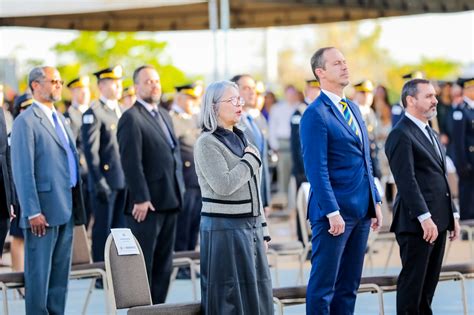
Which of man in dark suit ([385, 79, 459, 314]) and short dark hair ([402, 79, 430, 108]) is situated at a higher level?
short dark hair ([402, 79, 430, 108])

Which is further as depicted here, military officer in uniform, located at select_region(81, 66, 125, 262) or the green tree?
the green tree

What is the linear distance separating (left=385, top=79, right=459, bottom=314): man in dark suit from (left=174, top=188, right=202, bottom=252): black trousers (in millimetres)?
4260

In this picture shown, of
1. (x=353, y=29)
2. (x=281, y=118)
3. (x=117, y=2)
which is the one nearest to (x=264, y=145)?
(x=117, y=2)

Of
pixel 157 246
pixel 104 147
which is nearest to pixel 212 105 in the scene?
pixel 157 246

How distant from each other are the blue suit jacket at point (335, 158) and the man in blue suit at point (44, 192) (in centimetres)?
173

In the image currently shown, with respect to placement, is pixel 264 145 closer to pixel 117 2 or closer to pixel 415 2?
pixel 117 2

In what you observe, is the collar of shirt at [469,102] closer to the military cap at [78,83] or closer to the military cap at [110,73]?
the military cap at [78,83]

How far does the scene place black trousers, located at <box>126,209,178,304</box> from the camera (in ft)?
29.2

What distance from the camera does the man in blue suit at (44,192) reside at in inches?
314

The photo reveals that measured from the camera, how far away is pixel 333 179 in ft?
23.8

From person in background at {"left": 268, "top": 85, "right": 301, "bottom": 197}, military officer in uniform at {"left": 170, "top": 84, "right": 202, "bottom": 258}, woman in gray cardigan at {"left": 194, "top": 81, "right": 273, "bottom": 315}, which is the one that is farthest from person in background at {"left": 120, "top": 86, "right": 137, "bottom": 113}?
woman in gray cardigan at {"left": 194, "top": 81, "right": 273, "bottom": 315}

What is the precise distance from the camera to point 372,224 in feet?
24.5

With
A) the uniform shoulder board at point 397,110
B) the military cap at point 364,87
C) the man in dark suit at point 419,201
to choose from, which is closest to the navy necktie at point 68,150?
the man in dark suit at point 419,201

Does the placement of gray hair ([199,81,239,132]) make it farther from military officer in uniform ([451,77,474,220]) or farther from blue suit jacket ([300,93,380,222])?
military officer in uniform ([451,77,474,220])
